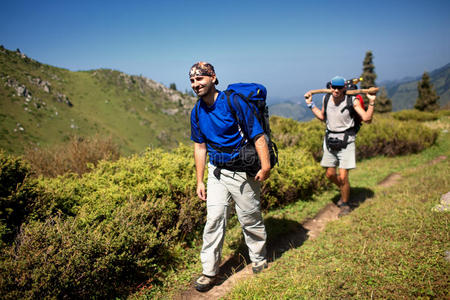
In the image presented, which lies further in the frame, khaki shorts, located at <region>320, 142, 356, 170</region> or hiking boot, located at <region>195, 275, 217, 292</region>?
khaki shorts, located at <region>320, 142, 356, 170</region>

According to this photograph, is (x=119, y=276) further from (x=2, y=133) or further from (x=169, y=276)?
(x=2, y=133)

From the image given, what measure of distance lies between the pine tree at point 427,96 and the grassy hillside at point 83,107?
5366 cm

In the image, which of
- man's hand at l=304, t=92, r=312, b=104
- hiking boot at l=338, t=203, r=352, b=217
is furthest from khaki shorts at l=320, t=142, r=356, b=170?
man's hand at l=304, t=92, r=312, b=104

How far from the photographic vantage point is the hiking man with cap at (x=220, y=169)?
2709 mm

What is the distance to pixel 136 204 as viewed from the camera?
354 cm

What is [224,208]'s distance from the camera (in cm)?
294

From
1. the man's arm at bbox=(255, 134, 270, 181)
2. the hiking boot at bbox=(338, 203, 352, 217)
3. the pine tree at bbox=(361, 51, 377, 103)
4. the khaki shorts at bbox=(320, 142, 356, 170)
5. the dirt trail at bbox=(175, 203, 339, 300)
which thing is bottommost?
the dirt trail at bbox=(175, 203, 339, 300)

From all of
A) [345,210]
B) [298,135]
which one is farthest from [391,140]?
[345,210]

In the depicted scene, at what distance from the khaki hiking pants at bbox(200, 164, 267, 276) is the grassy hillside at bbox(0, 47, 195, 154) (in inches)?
1536

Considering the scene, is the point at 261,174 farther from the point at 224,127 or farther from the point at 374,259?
the point at 374,259

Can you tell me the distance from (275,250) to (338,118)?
2.48m

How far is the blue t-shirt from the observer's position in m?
2.68

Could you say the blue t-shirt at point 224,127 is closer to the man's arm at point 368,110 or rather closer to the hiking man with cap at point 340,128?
the hiking man with cap at point 340,128

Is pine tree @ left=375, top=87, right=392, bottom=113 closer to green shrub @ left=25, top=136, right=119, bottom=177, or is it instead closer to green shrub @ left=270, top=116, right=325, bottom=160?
green shrub @ left=270, top=116, right=325, bottom=160
